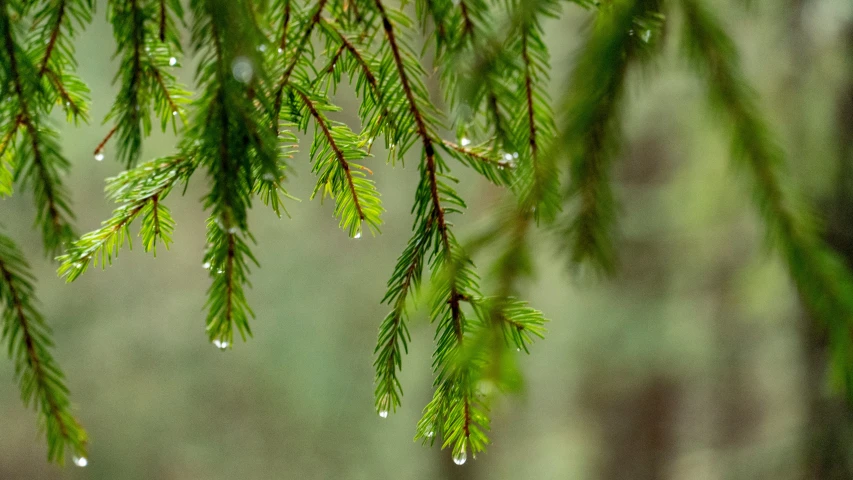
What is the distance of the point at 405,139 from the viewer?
0.77 meters

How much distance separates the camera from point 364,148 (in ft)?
3.05

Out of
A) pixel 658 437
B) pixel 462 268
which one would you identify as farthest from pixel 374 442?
pixel 462 268

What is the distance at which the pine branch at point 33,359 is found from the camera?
800 mm

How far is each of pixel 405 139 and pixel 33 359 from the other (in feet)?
2.11

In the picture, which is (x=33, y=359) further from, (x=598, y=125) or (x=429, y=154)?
(x=598, y=125)

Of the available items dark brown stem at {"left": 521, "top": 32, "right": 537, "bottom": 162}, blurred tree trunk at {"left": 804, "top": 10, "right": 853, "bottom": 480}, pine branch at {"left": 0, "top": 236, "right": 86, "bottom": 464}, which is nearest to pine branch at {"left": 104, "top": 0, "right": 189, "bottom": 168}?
pine branch at {"left": 0, "top": 236, "right": 86, "bottom": 464}

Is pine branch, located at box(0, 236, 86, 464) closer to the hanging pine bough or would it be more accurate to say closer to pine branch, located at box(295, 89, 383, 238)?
the hanging pine bough

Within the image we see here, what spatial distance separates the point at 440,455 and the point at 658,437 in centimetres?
235

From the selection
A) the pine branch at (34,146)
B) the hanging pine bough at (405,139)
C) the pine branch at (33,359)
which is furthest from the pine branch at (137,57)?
the pine branch at (33,359)

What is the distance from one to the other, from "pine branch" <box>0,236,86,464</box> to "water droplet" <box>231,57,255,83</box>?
0.45 meters

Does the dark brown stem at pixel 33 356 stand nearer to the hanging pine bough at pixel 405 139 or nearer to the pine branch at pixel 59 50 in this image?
the hanging pine bough at pixel 405 139

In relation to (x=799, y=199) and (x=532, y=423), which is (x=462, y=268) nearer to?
(x=799, y=199)

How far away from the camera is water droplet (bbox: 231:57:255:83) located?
2.07 ft

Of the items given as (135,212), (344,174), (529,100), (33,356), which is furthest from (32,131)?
(529,100)
